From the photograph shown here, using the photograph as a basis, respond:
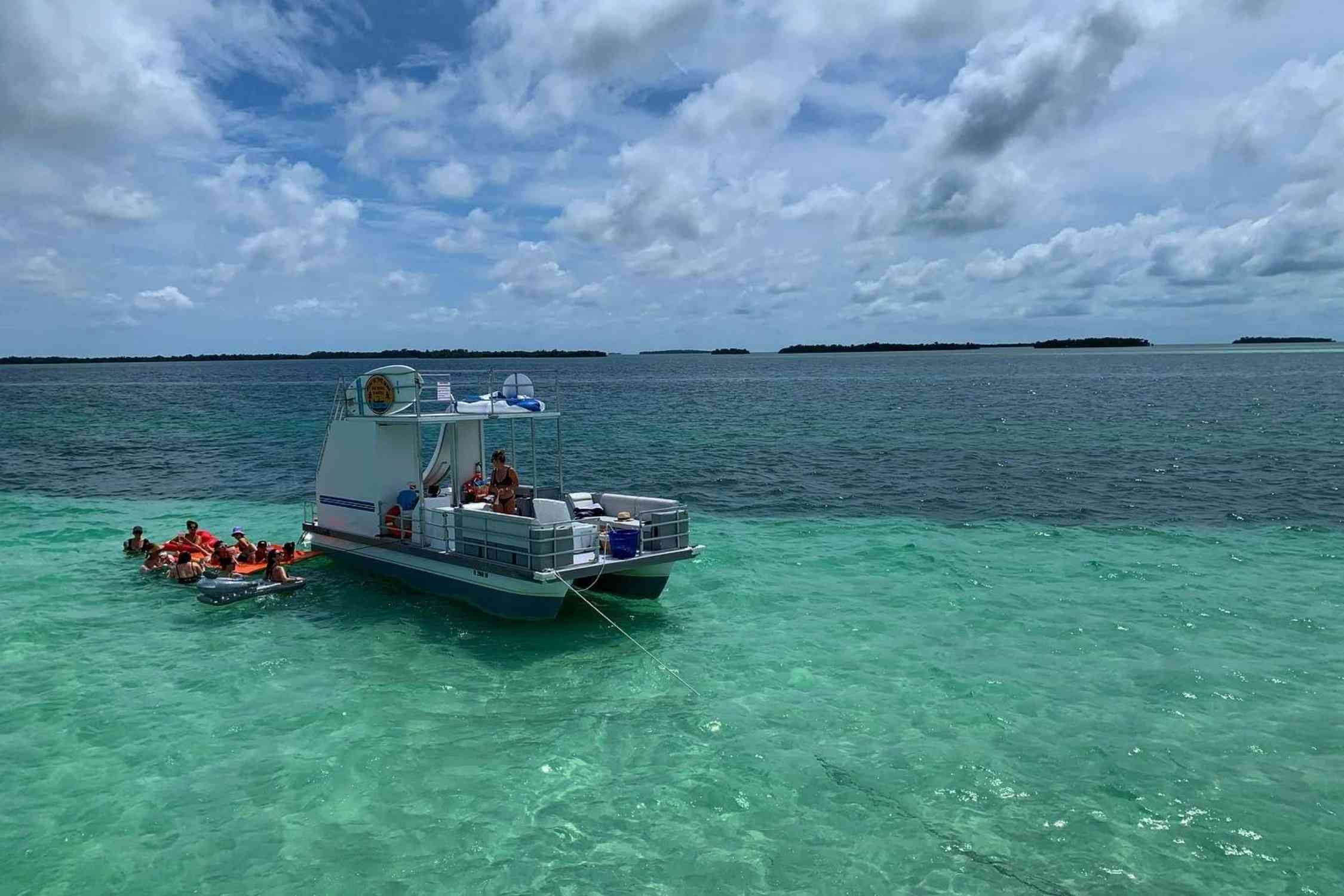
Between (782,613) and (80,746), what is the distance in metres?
10.7

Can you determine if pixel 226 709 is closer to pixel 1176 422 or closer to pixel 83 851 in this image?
pixel 83 851

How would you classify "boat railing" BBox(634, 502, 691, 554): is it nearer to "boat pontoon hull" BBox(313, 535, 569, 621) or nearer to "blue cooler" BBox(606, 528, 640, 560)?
"blue cooler" BBox(606, 528, 640, 560)

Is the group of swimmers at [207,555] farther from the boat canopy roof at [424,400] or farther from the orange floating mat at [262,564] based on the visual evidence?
the boat canopy roof at [424,400]

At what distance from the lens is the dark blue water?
28.1m

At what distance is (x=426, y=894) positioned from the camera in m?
7.75

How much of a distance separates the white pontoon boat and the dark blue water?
740 cm

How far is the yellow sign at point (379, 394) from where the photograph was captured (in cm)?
1661

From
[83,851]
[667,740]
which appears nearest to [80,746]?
[83,851]

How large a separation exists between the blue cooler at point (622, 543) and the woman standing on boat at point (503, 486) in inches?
83.4

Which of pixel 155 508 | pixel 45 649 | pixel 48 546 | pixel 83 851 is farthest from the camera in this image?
pixel 155 508

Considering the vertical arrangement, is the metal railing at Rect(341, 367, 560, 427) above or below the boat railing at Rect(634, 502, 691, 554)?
above

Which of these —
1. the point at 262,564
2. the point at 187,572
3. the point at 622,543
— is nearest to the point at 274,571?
the point at 262,564

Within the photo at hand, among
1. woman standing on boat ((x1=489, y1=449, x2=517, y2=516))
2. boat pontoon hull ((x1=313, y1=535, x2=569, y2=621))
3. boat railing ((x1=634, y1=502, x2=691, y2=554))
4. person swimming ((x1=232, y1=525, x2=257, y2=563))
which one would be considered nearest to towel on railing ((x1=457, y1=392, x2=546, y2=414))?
woman standing on boat ((x1=489, y1=449, x2=517, y2=516))

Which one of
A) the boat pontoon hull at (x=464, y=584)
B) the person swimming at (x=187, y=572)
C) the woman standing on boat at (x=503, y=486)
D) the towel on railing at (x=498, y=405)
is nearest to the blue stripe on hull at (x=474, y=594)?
the boat pontoon hull at (x=464, y=584)
